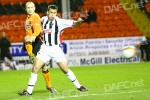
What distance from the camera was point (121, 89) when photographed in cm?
1019

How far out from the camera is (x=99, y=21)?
22.2 m

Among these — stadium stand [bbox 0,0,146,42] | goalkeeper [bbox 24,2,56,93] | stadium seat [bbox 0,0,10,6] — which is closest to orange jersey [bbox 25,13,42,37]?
goalkeeper [bbox 24,2,56,93]

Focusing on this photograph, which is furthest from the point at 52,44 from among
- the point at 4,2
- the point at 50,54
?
the point at 4,2

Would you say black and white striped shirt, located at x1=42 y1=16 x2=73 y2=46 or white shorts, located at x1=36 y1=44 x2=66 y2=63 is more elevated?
black and white striped shirt, located at x1=42 y1=16 x2=73 y2=46

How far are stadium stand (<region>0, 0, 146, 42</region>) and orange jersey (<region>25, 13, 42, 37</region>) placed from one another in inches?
431

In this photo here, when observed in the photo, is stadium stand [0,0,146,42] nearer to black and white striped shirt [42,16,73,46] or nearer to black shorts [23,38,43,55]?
black shorts [23,38,43,55]

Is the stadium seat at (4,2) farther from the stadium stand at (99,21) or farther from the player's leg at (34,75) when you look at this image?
the player's leg at (34,75)

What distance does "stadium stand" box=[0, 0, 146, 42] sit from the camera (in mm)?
21516

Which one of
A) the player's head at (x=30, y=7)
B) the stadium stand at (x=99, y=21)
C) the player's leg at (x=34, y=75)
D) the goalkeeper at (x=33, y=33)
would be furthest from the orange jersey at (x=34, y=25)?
the stadium stand at (x=99, y=21)

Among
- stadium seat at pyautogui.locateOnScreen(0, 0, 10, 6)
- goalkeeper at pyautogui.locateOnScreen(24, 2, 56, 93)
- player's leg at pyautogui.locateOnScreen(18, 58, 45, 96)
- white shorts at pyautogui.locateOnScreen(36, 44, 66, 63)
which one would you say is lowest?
player's leg at pyautogui.locateOnScreen(18, 58, 45, 96)

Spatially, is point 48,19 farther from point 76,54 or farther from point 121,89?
point 76,54

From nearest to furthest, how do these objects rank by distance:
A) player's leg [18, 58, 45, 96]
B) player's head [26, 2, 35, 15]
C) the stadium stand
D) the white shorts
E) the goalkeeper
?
player's leg [18, 58, 45, 96] < the white shorts < the goalkeeper < player's head [26, 2, 35, 15] < the stadium stand

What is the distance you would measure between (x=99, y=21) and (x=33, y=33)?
489 inches

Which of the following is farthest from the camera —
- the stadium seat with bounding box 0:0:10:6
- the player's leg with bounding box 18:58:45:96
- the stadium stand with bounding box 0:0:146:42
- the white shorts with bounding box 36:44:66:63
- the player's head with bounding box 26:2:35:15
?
the stadium seat with bounding box 0:0:10:6
